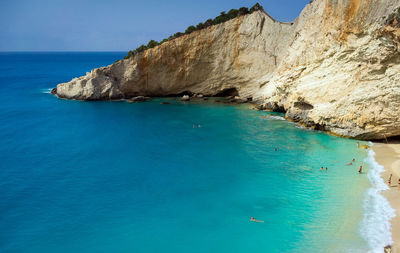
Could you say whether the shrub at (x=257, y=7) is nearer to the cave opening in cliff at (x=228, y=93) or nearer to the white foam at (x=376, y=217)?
the cave opening in cliff at (x=228, y=93)

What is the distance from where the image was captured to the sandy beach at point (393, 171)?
15.3m

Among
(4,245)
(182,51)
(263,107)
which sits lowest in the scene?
(4,245)

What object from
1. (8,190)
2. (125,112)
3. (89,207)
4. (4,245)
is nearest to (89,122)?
(125,112)

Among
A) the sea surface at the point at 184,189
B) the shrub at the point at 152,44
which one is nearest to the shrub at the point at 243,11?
the shrub at the point at 152,44

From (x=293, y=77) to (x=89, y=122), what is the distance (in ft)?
86.7

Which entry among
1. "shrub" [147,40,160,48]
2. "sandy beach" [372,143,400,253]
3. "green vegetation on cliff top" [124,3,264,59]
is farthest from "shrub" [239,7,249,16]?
"sandy beach" [372,143,400,253]

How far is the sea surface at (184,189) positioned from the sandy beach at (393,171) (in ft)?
2.10

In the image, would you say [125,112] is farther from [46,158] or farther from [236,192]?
[236,192]

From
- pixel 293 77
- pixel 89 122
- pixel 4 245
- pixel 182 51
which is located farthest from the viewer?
pixel 182 51

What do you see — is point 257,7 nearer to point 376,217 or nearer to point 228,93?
point 228,93

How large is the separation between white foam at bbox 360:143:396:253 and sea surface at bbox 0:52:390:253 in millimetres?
97

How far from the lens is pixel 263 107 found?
42.4 m

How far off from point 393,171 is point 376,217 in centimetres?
678

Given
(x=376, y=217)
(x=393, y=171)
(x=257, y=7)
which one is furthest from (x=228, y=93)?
(x=376, y=217)
